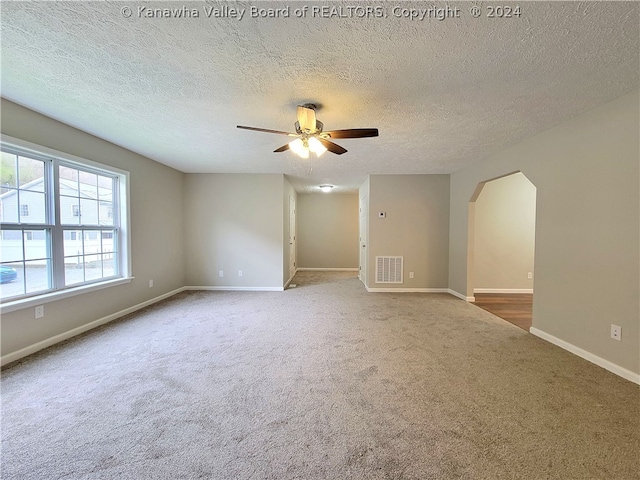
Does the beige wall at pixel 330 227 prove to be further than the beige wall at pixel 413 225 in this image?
Yes

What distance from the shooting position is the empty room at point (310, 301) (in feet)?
4.49

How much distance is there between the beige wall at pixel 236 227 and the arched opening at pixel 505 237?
12.9 feet

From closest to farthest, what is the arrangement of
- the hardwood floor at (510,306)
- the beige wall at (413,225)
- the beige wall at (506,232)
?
the hardwood floor at (510,306) < the beige wall at (506,232) < the beige wall at (413,225)

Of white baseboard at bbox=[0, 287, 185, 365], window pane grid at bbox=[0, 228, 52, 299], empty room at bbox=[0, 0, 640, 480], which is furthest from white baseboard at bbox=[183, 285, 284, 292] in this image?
window pane grid at bbox=[0, 228, 52, 299]

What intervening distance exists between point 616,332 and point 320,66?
320 cm

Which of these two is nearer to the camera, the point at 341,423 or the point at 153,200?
the point at 341,423

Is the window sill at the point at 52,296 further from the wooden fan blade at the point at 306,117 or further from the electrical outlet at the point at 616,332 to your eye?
the electrical outlet at the point at 616,332

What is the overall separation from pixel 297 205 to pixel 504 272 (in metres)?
5.39

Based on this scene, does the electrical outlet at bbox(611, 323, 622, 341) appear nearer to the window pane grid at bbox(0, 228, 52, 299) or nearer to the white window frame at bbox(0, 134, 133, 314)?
the white window frame at bbox(0, 134, 133, 314)

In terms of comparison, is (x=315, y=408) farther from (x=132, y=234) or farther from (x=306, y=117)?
(x=132, y=234)

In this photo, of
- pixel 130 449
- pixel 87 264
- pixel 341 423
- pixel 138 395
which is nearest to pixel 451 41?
pixel 341 423

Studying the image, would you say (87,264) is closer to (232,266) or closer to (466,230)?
(232,266)

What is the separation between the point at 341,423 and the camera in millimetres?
1574

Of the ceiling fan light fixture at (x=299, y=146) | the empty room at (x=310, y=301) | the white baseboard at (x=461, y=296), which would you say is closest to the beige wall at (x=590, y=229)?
the empty room at (x=310, y=301)
